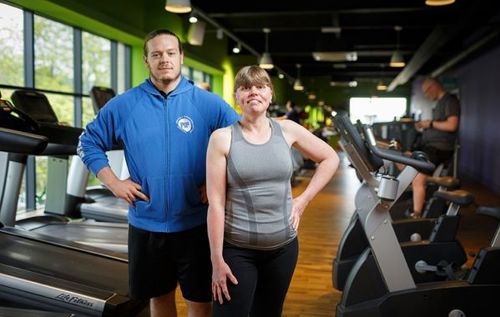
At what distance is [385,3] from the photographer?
7.79 m

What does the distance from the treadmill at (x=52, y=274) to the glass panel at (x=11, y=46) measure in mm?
2512

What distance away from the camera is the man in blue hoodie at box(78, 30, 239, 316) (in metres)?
1.69

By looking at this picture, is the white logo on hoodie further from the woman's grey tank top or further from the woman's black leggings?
the woman's black leggings

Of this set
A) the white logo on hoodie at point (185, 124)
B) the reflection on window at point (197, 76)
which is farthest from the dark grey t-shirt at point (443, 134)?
the reflection on window at point (197, 76)

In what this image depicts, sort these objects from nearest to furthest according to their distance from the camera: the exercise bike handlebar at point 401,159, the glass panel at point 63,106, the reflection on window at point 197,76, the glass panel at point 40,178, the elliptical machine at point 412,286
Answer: the exercise bike handlebar at point 401,159
the elliptical machine at point 412,286
the glass panel at point 40,178
the glass panel at point 63,106
the reflection on window at point 197,76

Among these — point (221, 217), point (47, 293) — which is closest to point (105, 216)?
point (47, 293)

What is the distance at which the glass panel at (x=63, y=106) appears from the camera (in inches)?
239

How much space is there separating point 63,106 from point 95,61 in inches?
40.7

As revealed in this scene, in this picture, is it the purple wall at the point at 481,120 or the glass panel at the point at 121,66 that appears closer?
the glass panel at the point at 121,66

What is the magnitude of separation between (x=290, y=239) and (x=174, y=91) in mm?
651

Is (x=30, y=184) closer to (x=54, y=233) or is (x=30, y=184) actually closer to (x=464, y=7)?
(x=54, y=233)

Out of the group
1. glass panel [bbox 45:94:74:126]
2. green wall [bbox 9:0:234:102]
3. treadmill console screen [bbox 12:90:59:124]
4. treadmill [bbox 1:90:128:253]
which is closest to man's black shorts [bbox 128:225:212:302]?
treadmill [bbox 1:90:128:253]

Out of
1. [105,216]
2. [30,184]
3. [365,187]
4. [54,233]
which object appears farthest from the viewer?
[30,184]

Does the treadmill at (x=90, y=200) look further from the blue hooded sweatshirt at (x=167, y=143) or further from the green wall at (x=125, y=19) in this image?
the blue hooded sweatshirt at (x=167, y=143)
